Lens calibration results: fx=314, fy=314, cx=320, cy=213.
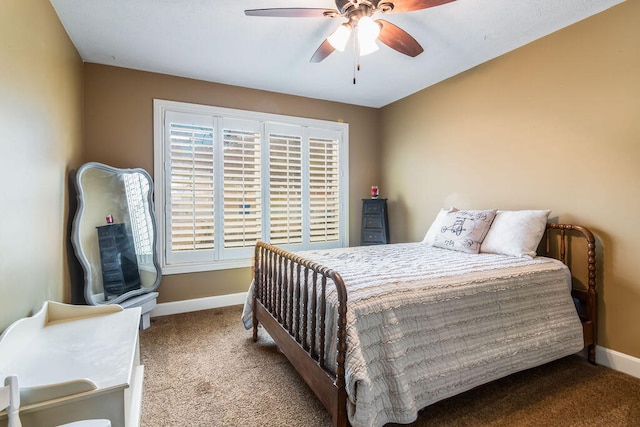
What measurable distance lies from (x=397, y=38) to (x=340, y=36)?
403 millimetres

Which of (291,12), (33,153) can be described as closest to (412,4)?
(291,12)

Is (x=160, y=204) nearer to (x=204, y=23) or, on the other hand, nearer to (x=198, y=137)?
(x=198, y=137)

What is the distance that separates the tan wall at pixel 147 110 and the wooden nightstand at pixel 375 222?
1262 millimetres

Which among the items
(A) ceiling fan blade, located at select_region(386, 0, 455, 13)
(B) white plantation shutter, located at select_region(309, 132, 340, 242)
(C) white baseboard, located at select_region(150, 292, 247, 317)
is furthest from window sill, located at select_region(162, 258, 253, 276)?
(A) ceiling fan blade, located at select_region(386, 0, 455, 13)

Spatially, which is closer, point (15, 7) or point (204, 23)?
point (15, 7)

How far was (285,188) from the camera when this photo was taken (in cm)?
373

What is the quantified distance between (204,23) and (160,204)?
5.68 feet

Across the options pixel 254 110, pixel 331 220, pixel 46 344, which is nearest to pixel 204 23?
pixel 254 110

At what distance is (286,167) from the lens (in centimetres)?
374

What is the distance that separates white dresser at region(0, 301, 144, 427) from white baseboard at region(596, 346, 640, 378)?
2.93 metres

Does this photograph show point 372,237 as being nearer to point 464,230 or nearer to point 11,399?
point 464,230

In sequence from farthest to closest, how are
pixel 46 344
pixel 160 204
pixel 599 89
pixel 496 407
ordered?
pixel 160 204 < pixel 599 89 < pixel 496 407 < pixel 46 344

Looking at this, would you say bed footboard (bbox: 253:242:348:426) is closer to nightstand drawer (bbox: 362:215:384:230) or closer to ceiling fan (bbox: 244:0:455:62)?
ceiling fan (bbox: 244:0:455:62)

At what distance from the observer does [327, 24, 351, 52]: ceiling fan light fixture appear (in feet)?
6.23
